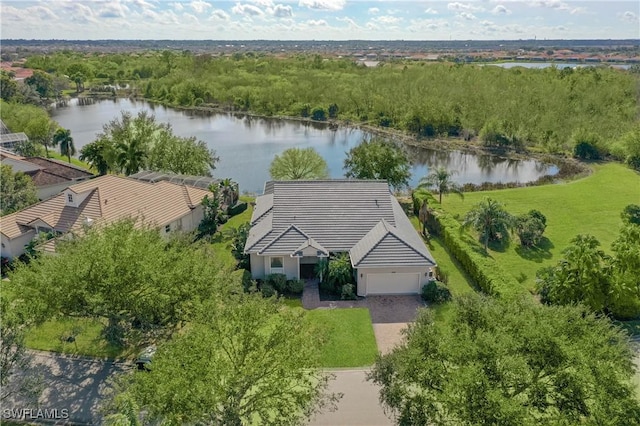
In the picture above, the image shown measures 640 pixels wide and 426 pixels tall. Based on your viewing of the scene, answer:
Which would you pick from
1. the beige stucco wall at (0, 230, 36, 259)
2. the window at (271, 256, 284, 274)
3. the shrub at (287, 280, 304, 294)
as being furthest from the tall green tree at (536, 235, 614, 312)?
the beige stucco wall at (0, 230, 36, 259)

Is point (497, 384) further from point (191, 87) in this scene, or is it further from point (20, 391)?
point (191, 87)

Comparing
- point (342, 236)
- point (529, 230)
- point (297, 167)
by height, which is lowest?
point (529, 230)

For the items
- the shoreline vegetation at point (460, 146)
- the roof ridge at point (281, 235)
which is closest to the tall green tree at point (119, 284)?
the roof ridge at point (281, 235)

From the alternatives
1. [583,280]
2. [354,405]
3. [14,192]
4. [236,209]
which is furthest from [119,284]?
[14,192]

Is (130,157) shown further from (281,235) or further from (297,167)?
(281,235)

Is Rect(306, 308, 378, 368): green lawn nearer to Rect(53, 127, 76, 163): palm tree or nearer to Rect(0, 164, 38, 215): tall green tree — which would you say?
Rect(0, 164, 38, 215): tall green tree

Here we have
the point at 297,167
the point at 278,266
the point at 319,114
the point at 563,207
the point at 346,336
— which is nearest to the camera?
the point at 346,336
